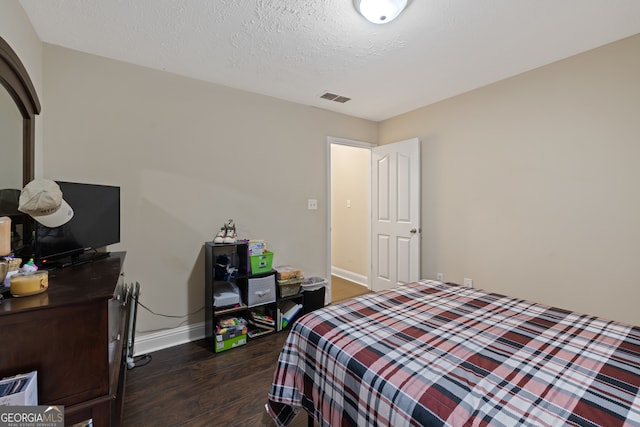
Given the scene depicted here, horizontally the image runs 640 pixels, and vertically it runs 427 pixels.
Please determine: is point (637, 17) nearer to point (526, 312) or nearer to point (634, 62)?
point (634, 62)

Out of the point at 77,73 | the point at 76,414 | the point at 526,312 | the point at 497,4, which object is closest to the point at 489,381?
the point at 526,312

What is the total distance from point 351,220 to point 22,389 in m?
3.99

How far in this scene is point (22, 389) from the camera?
87 cm

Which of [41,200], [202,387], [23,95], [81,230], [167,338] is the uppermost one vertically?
[23,95]

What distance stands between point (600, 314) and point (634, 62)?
189 centimetres

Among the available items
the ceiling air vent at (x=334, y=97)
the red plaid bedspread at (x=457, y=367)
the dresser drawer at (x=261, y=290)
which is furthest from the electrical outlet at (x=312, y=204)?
the red plaid bedspread at (x=457, y=367)

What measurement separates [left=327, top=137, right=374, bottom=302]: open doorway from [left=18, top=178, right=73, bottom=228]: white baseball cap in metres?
3.06

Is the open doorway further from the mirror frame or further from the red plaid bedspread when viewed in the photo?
the mirror frame

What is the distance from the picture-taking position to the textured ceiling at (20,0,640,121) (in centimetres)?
167

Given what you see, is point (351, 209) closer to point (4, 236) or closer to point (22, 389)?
point (4, 236)

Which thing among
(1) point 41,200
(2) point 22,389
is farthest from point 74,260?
(2) point 22,389

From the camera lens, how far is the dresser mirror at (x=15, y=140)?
138 centimetres

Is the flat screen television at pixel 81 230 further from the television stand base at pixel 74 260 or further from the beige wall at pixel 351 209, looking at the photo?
the beige wall at pixel 351 209

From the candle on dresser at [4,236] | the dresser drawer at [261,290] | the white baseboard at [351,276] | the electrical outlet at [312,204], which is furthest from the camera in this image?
the white baseboard at [351,276]
